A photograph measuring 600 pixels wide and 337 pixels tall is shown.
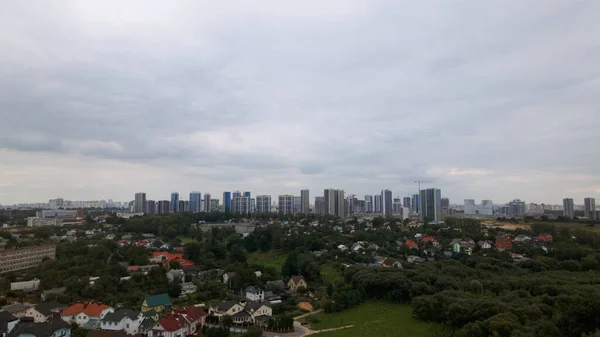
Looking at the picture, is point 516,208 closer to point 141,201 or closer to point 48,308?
point 141,201

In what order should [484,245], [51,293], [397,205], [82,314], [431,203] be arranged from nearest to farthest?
[82,314], [51,293], [484,245], [431,203], [397,205]

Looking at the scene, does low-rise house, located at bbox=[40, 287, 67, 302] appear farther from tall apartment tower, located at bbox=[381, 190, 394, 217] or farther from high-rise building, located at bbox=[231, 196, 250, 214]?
tall apartment tower, located at bbox=[381, 190, 394, 217]

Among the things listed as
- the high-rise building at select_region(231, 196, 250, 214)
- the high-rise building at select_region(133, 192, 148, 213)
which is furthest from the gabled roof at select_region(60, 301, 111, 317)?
the high-rise building at select_region(133, 192, 148, 213)

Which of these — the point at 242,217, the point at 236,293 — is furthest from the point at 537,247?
the point at 242,217

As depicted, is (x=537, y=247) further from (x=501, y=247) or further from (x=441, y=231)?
(x=441, y=231)

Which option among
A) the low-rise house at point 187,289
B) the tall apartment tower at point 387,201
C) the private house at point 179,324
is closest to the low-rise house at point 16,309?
the private house at point 179,324

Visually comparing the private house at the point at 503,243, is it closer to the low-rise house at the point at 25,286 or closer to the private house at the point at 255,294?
the private house at the point at 255,294

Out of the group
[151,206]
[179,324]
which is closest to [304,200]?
[151,206]
